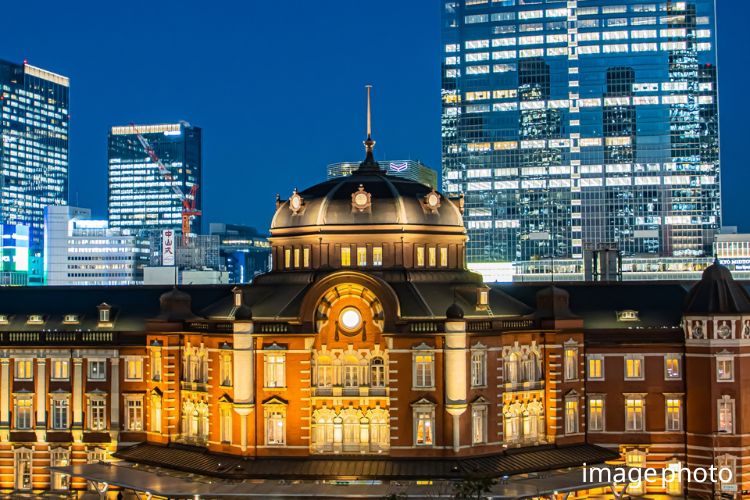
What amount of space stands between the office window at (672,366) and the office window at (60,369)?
135 feet

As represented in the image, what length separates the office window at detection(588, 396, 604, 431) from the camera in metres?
84.9

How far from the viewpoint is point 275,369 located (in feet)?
259

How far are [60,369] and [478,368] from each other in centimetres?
3025

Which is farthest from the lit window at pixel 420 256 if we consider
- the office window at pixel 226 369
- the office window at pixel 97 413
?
the office window at pixel 97 413

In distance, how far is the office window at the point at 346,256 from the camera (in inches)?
3344

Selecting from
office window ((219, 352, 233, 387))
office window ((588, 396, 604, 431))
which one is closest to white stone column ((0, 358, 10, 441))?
office window ((219, 352, 233, 387))

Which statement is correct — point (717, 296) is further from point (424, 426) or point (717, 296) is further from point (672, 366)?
point (424, 426)

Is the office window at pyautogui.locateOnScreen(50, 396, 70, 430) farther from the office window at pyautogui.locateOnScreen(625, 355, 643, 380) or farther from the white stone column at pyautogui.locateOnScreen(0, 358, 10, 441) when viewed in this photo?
the office window at pyautogui.locateOnScreen(625, 355, 643, 380)

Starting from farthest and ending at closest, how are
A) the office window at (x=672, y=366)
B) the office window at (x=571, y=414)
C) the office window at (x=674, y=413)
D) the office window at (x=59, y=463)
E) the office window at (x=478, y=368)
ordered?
the office window at (x=59, y=463) < the office window at (x=672, y=366) < the office window at (x=674, y=413) < the office window at (x=571, y=414) < the office window at (x=478, y=368)

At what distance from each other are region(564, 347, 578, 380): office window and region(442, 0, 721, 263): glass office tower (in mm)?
100067

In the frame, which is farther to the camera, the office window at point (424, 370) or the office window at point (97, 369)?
the office window at point (97, 369)

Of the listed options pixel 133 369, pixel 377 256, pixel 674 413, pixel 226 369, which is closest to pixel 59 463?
pixel 133 369

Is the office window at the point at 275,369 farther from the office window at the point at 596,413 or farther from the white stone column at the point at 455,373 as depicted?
the office window at the point at 596,413

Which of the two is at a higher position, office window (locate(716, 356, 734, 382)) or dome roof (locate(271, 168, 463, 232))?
dome roof (locate(271, 168, 463, 232))
